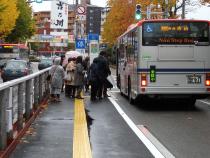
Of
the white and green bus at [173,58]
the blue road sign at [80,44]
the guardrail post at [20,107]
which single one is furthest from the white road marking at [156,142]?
the blue road sign at [80,44]

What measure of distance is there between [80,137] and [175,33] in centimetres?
756

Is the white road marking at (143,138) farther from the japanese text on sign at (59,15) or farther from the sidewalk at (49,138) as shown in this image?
the japanese text on sign at (59,15)

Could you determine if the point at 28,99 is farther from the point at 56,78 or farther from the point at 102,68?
the point at 102,68

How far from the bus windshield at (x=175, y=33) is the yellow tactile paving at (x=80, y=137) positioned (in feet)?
10.2

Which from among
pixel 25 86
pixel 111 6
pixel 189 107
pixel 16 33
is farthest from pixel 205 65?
pixel 16 33

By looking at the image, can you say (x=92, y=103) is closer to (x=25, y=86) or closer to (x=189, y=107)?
(x=189, y=107)

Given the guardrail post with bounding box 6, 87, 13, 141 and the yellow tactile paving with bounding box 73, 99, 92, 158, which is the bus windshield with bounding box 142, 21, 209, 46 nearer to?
the yellow tactile paving with bounding box 73, 99, 92, 158

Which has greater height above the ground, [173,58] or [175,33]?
[175,33]

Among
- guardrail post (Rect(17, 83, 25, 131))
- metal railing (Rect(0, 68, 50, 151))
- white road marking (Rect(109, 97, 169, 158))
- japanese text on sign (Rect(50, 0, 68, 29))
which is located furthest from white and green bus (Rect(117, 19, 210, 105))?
japanese text on sign (Rect(50, 0, 68, 29))

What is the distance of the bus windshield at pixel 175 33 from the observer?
17516 mm

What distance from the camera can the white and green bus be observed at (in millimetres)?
17328

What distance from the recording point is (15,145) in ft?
32.4

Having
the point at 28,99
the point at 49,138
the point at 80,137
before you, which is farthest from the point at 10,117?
the point at 28,99

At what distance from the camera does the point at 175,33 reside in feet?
57.9
